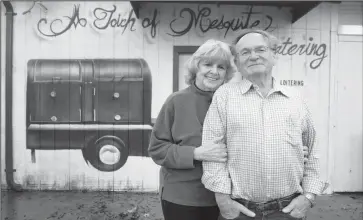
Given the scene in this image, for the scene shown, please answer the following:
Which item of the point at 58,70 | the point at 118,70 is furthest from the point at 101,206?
the point at 58,70

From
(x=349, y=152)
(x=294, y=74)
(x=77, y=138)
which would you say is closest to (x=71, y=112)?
(x=77, y=138)

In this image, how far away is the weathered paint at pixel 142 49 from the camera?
192 inches

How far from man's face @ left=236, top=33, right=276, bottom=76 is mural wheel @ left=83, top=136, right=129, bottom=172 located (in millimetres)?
3535

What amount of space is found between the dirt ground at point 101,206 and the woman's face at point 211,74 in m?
2.55

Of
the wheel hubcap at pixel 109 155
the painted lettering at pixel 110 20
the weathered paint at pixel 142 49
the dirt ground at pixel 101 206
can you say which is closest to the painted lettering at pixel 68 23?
the weathered paint at pixel 142 49

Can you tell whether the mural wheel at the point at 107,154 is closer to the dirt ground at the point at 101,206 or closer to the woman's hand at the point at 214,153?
the dirt ground at the point at 101,206

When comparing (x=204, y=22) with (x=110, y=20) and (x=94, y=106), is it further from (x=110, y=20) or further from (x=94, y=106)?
(x=94, y=106)

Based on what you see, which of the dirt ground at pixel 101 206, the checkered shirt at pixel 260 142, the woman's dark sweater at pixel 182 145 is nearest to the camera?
the checkered shirt at pixel 260 142

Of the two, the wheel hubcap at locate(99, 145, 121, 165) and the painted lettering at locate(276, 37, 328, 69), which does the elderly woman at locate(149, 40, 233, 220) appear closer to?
the wheel hubcap at locate(99, 145, 121, 165)

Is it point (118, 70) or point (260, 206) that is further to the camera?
point (118, 70)

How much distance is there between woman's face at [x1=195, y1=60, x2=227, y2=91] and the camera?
1.87m

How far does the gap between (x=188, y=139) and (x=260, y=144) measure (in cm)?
42

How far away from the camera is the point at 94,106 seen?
4.90 m

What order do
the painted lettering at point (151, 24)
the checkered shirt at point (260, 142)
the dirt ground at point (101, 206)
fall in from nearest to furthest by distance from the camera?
the checkered shirt at point (260, 142)
the dirt ground at point (101, 206)
the painted lettering at point (151, 24)
